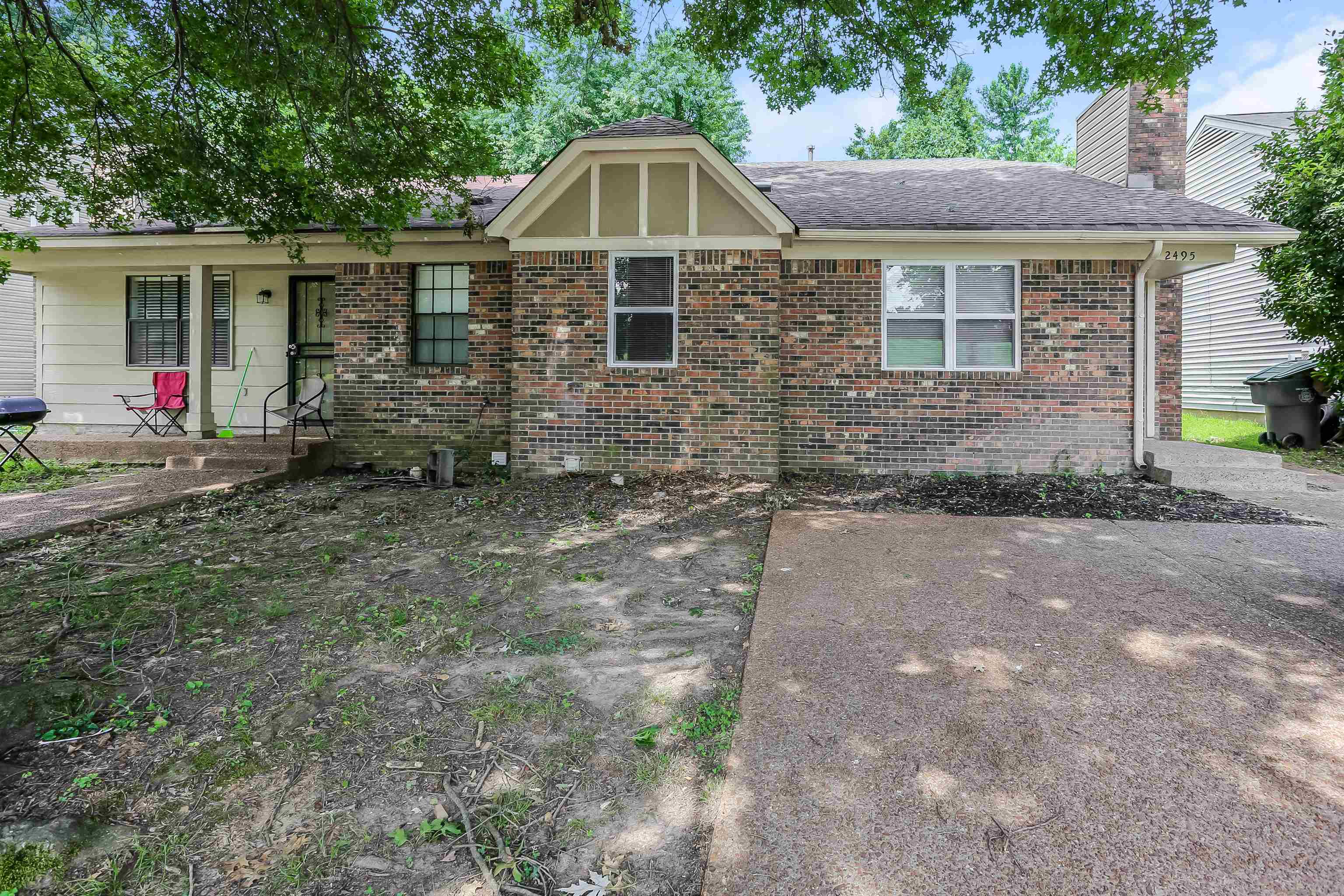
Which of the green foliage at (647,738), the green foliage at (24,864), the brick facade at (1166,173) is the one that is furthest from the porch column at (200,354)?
the brick facade at (1166,173)

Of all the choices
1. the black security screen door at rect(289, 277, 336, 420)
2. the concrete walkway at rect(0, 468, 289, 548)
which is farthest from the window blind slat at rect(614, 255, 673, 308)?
the black security screen door at rect(289, 277, 336, 420)

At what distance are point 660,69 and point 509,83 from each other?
1930cm

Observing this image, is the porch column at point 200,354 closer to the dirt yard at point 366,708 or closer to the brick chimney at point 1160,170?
the dirt yard at point 366,708

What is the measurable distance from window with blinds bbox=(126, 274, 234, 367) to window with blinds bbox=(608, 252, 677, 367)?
6.37 metres

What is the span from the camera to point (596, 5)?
727 centimetres

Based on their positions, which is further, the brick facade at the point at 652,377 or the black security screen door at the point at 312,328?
the black security screen door at the point at 312,328

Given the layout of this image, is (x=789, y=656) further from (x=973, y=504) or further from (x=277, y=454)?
(x=277, y=454)

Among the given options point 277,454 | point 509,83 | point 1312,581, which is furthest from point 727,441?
point 277,454

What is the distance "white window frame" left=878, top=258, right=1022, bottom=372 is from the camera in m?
8.15

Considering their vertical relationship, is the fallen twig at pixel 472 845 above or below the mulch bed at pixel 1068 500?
below

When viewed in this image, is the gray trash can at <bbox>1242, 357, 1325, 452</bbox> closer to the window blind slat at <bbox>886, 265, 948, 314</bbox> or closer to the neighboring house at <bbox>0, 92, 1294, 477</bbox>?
the neighboring house at <bbox>0, 92, 1294, 477</bbox>

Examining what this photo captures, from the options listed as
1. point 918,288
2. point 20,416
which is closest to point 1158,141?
point 918,288

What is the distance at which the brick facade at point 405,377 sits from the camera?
8797 mm

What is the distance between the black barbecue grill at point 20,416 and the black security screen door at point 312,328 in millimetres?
2815
